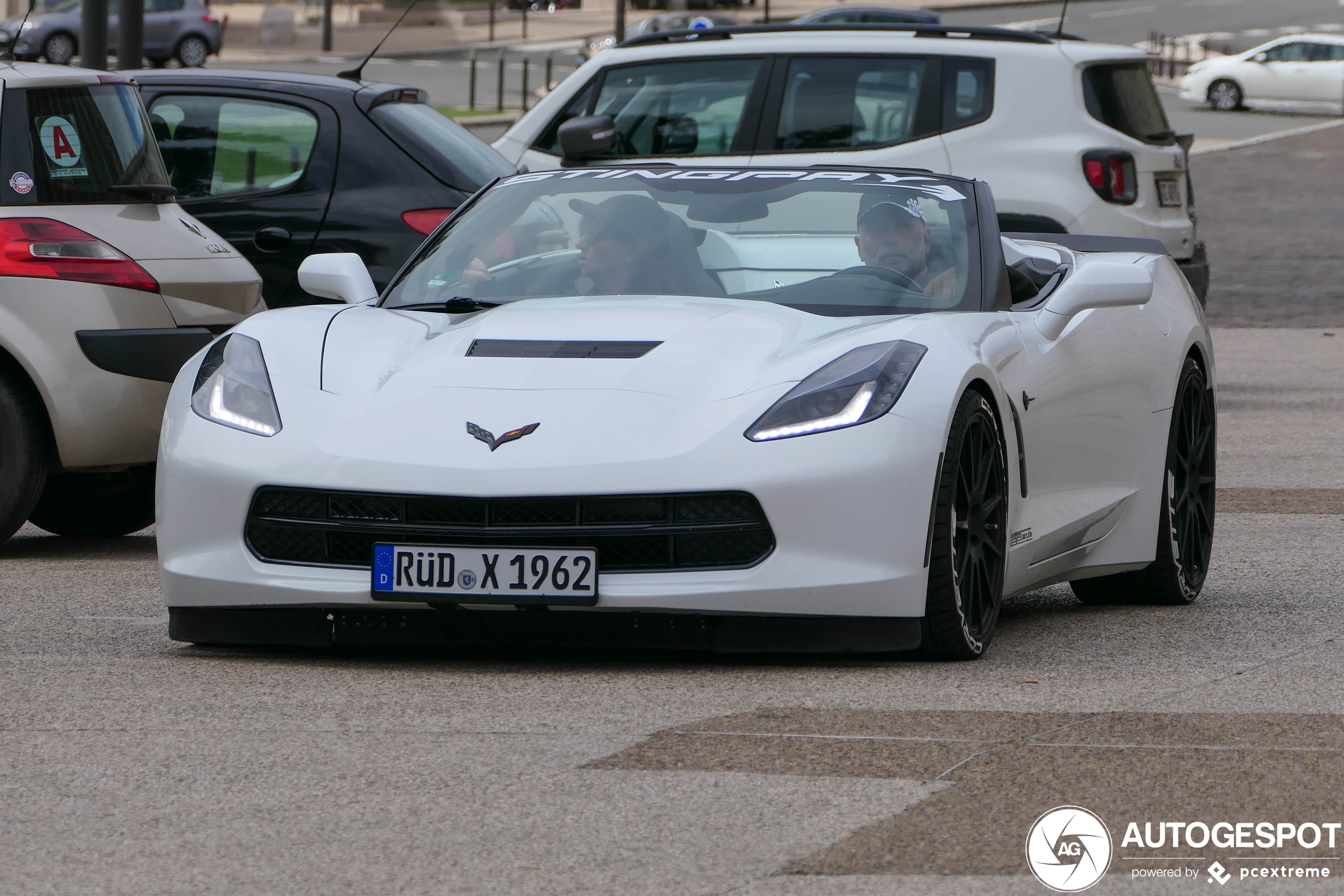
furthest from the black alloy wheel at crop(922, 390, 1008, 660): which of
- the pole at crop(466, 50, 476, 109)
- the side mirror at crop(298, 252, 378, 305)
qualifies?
the pole at crop(466, 50, 476, 109)

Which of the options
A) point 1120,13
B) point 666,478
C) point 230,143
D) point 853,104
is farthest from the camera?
point 1120,13

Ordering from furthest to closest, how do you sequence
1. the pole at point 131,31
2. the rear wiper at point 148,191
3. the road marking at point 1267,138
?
the road marking at point 1267,138, the pole at point 131,31, the rear wiper at point 148,191

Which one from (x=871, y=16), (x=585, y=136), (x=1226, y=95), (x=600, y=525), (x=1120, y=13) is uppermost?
(x=600, y=525)

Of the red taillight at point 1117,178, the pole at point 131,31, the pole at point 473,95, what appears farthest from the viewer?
the pole at point 473,95

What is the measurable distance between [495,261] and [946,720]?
90.2 inches

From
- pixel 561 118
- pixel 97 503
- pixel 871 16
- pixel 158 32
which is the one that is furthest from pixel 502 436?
pixel 158 32

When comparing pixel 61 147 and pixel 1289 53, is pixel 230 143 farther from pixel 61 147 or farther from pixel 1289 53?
pixel 1289 53

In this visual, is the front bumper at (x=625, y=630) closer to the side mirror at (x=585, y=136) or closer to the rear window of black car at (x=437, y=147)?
the rear window of black car at (x=437, y=147)

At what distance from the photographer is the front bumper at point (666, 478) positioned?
4992 mm

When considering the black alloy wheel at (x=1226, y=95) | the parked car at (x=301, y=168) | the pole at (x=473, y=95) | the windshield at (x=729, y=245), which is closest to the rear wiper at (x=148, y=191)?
the parked car at (x=301, y=168)

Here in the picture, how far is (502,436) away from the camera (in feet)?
16.7

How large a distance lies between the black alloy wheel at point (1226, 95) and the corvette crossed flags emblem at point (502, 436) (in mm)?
43667

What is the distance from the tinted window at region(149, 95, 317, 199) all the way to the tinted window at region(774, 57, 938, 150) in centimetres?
299

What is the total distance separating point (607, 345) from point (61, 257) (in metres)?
2.61
